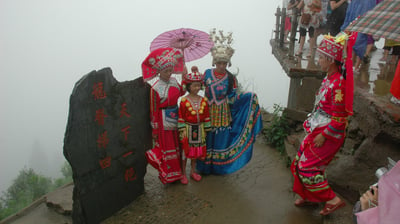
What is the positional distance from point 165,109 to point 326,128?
1.82 metres

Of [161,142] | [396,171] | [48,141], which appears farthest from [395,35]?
[48,141]

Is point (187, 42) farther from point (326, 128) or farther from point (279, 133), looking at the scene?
point (279, 133)

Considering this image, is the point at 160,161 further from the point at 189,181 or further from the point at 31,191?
the point at 31,191

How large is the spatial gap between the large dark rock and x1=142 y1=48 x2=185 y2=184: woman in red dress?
5.1 inches

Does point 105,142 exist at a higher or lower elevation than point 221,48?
lower

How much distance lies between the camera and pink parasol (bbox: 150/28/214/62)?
11.8 ft

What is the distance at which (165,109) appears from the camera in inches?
132

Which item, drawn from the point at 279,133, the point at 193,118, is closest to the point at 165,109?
the point at 193,118

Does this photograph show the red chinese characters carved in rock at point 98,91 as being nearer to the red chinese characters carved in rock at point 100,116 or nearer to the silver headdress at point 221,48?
the red chinese characters carved in rock at point 100,116

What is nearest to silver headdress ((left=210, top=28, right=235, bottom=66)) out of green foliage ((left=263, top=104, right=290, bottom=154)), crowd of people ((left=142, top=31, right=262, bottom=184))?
crowd of people ((left=142, top=31, right=262, bottom=184))

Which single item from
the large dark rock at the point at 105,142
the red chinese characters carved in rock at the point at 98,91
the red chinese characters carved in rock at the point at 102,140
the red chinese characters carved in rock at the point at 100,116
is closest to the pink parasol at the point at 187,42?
the large dark rock at the point at 105,142

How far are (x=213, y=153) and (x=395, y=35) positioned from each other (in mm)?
2630

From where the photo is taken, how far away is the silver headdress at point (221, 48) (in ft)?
11.0

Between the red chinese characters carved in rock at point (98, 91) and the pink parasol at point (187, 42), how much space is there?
1.00 meters
